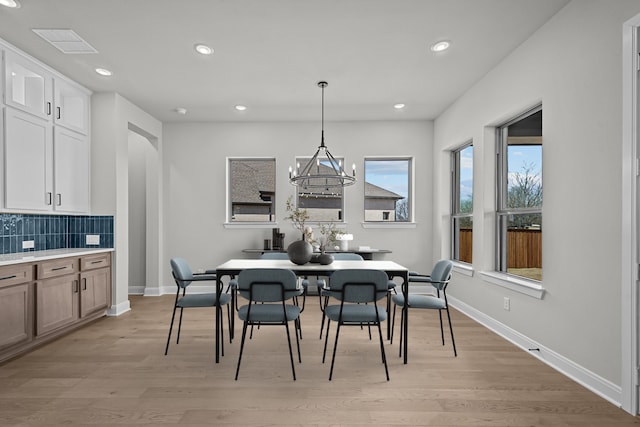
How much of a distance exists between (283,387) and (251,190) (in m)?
4.00

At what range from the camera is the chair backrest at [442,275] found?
3322 millimetres

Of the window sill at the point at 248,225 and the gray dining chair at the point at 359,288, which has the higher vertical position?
the window sill at the point at 248,225

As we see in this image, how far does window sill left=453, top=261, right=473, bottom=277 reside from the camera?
4492 millimetres

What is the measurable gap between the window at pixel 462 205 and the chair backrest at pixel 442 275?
1.66 m

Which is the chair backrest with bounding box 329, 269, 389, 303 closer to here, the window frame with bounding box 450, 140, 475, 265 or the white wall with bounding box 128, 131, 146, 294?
the window frame with bounding box 450, 140, 475, 265

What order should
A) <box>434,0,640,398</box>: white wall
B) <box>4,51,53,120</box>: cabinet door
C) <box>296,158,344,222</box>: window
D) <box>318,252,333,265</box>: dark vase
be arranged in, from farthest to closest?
<box>296,158,344,222</box>: window < <box>4,51,53,120</box>: cabinet door < <box>318,252,333,265</box>: dark vase < <box>434,0,640,398</box>: white wall

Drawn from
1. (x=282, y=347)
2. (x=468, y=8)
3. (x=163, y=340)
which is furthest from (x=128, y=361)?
(x=468, y=8)

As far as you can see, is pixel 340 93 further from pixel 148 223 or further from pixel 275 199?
pixel 148 223

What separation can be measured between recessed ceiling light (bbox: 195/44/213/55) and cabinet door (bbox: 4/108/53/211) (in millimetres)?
1867

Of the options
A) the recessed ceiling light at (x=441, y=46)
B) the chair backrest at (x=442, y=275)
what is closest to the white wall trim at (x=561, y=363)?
the chair backrest at (x=442, y=275)

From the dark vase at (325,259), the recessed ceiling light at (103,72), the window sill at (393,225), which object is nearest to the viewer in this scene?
the dark vase at (325,259)

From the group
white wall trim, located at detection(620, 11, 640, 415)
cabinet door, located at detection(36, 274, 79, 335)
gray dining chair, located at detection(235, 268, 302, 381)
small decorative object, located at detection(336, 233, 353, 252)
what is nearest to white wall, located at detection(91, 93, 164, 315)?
cabinet door, located at detection(36, 274, 79, 335)

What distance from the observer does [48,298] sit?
3473mm

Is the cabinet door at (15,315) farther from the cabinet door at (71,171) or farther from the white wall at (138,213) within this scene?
the white wall at (138,213)
